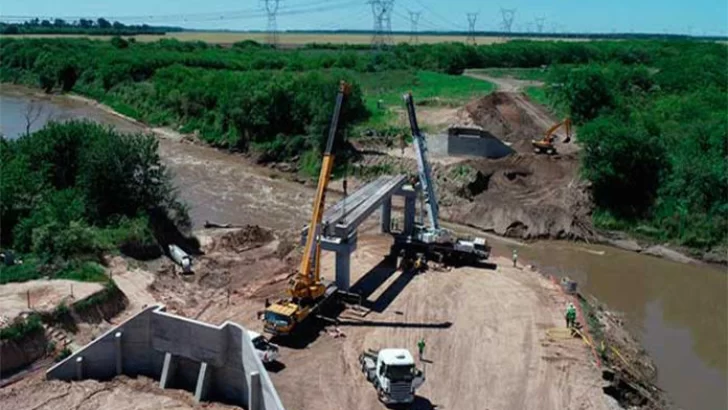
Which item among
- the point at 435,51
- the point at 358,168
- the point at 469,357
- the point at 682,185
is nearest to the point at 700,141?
the point at 682,185

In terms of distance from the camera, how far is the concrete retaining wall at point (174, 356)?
24.9 metres

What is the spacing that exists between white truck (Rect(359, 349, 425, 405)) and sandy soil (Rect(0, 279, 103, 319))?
39.7 ft

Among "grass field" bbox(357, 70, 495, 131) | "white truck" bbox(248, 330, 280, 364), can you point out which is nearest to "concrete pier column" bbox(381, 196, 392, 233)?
"white truck" bbox(248, 330, 280, 364)

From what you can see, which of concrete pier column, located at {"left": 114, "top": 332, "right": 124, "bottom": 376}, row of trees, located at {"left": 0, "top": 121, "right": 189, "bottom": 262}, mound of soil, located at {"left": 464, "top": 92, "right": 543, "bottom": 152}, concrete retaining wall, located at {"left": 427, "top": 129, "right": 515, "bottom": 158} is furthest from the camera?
mound of soil, located at {"left": 464, "top": 92, "right": 543, "bottom": 152}

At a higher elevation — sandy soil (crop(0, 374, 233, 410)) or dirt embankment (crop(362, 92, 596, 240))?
dirt embankment (crop(362, 92, 596, 240))

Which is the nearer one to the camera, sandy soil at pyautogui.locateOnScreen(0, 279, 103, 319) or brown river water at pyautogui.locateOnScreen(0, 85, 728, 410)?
sandy soil at pyautogui.locateOnScreen(0, 279, 103, 319)

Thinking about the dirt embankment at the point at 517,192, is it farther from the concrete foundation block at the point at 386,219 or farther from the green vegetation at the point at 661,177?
the concrete foundation block at the point at 386,219

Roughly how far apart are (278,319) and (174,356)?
3.82 metres

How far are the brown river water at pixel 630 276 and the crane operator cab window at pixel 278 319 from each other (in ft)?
46.9

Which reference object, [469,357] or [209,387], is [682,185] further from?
[209,387]

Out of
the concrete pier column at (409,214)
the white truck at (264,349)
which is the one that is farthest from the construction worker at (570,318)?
the white truck at (264,349)

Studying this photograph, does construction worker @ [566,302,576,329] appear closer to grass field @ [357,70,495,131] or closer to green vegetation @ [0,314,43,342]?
green vegetation @ [0,314,43,342]

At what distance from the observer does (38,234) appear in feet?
102

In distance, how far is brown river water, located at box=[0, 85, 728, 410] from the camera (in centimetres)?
2986
